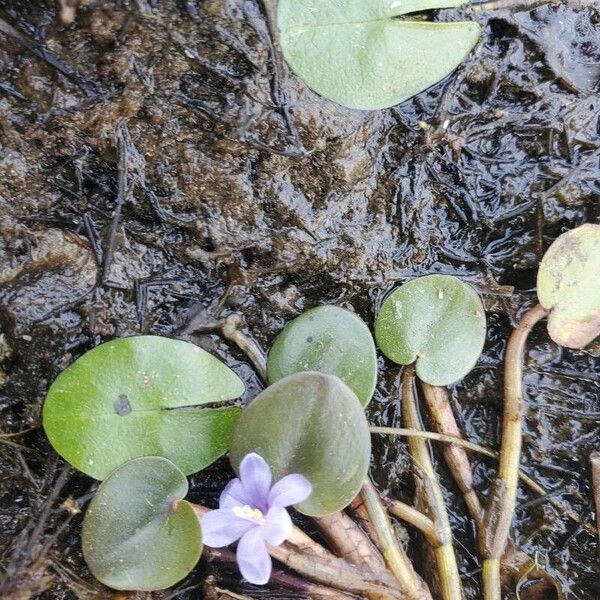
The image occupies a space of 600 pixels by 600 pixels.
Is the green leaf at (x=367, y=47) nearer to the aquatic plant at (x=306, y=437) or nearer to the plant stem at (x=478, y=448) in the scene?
the aquatic plant at (x=306, y=437)

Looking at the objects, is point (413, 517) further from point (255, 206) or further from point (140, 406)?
point (255, 206)

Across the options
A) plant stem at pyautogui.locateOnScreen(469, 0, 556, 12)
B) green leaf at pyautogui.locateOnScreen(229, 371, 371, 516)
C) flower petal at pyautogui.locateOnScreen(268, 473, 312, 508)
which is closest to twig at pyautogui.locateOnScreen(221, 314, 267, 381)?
green leaf at pyautogui.locateOnScreen(229, 371, 371, 516)

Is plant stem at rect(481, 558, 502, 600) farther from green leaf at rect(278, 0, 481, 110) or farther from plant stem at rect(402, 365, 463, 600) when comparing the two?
green leaf at rect(278, 0, 481, 110)

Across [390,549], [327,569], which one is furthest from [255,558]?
[390,549]

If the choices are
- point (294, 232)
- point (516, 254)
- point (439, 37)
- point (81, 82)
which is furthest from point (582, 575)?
point (81, 82)

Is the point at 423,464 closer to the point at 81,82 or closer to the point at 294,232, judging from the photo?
the point at 294,232

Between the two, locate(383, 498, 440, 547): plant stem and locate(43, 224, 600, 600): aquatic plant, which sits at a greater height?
locate(43, 224, 600, 600): aquatic plant
